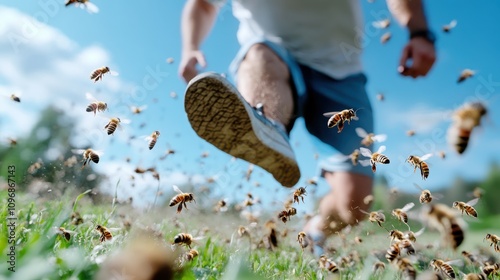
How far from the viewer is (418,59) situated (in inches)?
182

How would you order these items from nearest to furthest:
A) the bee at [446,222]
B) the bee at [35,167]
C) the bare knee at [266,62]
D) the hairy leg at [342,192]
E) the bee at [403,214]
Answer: the bee at [446,222] < the bee at [403,214] < the bee at [35,167] < the bare knee at [266,62] < the hairy leg at [342,192]

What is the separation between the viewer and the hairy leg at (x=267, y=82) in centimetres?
402

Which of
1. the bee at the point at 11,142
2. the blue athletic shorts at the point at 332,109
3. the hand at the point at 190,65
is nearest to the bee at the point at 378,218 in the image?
the blue athletic shorts at the point at 332,109

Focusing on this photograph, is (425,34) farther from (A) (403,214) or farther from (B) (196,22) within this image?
(A) (403,214)

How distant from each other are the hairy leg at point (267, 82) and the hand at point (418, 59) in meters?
1.15

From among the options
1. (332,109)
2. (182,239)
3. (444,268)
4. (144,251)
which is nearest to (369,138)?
(332,109)

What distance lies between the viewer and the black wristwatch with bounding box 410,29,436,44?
4.76 metres

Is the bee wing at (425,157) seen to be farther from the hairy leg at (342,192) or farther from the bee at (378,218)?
the hairy leg at (342,192)

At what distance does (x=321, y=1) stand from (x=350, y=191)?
222 centimetres

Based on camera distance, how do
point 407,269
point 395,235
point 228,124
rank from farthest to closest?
1. point 228,124
2. point 395,235
3. point 407,269

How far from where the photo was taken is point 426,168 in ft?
9.53

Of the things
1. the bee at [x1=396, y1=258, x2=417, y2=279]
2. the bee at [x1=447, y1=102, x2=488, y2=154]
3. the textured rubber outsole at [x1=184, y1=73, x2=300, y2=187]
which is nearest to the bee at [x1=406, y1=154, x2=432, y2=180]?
the bee at [x1=447, y1=102, x2=488, y2=154]

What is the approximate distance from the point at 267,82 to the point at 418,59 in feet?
5.15

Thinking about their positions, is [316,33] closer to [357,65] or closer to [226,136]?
[357,65]
